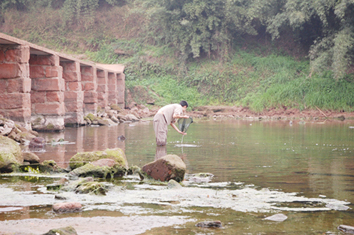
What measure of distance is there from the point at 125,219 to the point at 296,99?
2725cm

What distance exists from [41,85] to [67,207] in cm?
1290

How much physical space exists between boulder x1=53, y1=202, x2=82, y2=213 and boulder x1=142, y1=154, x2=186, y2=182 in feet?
7.17

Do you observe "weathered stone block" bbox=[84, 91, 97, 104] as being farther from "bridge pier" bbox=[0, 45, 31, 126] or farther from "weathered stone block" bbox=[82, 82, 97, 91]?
"bridge pier" bbox=[0, 45, 31, 126]

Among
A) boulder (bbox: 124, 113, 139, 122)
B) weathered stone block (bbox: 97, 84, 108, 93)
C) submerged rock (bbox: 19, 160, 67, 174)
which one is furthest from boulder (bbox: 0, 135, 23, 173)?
weathered stone block (bbox: 97, 84, 108, 93)

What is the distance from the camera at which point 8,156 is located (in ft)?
25.9

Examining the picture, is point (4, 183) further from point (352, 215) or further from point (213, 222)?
point (352, 215)

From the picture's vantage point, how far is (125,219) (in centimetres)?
468

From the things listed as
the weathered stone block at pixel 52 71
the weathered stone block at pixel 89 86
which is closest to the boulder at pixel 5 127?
the weathered stone block at pixel 52 71

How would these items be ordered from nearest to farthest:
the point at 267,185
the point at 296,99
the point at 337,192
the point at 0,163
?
1. the point at 337,192
2. the point at 267,185
3. the point at 0,163
4. the point at 296,99

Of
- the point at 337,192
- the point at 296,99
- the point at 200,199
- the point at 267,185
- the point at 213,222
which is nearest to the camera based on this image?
the point at 213,222

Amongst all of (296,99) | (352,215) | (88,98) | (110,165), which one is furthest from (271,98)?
(352,215)

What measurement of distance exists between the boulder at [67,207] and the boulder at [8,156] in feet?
10.3

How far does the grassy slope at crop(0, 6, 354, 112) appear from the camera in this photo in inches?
1205

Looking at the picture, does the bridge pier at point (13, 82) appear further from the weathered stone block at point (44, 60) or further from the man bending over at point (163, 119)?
the man bending over at point (163, 119)
